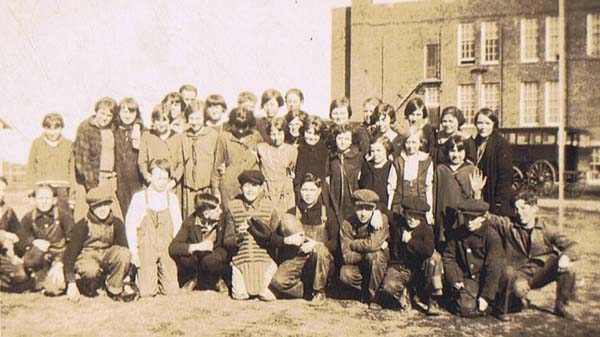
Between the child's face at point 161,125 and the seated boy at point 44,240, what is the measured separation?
909 mm

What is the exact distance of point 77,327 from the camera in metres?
3.39

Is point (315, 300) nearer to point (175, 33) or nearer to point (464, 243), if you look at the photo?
point (464, 243)

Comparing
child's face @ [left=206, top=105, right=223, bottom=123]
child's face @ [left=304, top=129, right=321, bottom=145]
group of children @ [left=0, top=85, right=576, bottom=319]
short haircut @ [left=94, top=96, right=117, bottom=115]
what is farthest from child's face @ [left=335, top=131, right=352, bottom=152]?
short haircut @ [left=94, top=96, right=117, bottom=115]

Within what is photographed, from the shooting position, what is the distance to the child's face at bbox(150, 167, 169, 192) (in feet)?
13.2

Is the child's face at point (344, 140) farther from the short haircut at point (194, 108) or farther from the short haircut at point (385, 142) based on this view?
the short haircut at point (194, 108)

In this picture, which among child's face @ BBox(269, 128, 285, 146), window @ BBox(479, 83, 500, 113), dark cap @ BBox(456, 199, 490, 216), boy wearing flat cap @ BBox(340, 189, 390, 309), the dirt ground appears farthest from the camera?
window @ BBox(479, 83, 500, 113)

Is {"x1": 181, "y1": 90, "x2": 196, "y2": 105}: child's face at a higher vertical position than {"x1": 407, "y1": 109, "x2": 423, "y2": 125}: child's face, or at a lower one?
higher

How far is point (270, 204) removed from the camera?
4012mm

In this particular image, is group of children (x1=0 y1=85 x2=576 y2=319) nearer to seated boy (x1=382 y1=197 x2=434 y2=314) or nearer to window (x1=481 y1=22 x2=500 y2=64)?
seated boy (x1=382 y1=197 x2=434 y2=314)

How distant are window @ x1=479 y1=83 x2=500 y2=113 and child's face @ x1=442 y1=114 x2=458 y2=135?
2.51 meters

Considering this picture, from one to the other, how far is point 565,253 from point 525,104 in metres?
3.38

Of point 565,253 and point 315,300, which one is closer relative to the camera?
point 565,253

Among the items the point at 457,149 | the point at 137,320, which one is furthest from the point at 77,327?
the point at 457,149

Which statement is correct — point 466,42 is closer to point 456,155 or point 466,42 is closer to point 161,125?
point 456,155
